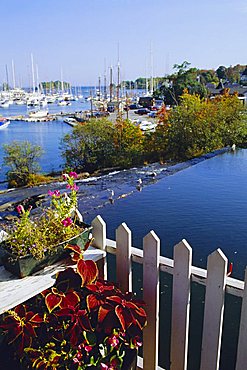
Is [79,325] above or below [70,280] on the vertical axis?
below

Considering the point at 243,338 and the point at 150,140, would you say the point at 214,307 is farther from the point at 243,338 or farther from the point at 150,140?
the point at 150,140

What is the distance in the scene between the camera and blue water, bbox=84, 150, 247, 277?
13.9 ft

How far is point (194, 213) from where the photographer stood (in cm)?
536

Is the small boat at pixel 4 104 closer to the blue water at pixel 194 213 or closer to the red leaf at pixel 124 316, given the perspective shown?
the blue water at pixel 194 213

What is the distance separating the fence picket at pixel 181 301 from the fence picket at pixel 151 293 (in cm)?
9

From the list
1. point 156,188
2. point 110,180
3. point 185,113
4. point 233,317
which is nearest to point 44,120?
point 185,113

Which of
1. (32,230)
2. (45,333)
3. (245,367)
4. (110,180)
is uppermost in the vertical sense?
(32,230)

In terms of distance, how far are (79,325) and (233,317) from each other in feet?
7.15

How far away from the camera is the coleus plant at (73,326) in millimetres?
1181

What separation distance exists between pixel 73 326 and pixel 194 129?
1193cm

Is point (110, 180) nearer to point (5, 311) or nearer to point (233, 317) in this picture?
point (233, 317)

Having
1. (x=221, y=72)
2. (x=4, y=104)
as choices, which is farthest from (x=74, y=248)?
(x=221, y=72)

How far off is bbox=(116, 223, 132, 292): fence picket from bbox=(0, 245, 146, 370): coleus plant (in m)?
0.25

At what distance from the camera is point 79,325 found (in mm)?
1189
